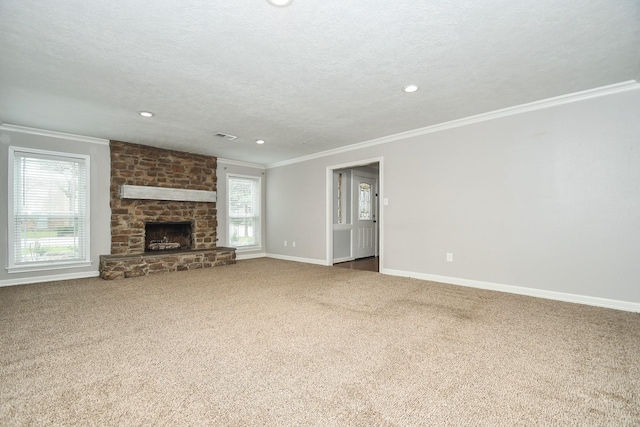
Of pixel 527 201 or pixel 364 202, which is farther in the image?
pixel 364 202

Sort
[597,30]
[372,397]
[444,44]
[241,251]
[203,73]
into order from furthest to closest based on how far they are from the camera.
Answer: [241,251] < [203,73] < [444,44] < [597,30] < [372,397]

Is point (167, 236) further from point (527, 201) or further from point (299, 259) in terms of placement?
point (527, 201)

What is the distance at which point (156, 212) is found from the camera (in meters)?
5.73

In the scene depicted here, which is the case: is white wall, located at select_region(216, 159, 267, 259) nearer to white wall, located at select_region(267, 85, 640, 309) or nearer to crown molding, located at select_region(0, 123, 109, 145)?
crown molding, located at select_region(0, 123, 109, 145)

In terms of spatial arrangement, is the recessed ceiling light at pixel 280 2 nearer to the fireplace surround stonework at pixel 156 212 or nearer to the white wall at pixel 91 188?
the fireplace surround stonework at pixel 156 212

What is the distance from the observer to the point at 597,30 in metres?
2.20

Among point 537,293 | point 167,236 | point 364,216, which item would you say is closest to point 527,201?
point 537,293

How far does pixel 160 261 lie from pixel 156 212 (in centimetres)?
103

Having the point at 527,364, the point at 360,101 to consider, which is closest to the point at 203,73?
the point at 360,101

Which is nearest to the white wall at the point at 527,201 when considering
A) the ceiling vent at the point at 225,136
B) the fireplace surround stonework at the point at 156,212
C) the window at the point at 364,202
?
the window at the point at 364,202

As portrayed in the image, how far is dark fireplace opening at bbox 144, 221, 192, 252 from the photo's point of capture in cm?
598

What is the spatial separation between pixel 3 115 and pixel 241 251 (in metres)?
4.48

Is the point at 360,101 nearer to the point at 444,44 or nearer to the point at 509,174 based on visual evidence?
the point at 444,44

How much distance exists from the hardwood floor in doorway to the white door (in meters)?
0.24
